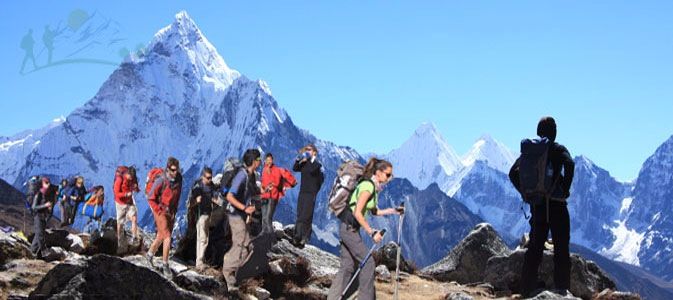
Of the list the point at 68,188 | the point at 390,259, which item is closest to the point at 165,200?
the point at 390,259

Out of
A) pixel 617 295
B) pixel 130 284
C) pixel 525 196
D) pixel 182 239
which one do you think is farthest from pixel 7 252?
pixel 617 295

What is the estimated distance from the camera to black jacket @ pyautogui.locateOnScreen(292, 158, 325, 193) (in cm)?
1939

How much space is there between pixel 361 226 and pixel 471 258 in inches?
424

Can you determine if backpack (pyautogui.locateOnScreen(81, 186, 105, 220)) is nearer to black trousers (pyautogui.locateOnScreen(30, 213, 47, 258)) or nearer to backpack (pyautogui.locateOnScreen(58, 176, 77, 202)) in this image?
backpack (pyautogui.locateOnScreen(58, 176, 77, 202))

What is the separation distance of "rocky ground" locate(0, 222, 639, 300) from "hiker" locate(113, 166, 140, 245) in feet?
1.56

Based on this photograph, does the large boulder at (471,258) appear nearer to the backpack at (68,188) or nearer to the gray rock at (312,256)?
the gray rock at (312,256)

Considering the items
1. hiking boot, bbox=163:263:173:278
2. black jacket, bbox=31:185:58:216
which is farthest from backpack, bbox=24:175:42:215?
hiking boot, bbox=163:263:173:278

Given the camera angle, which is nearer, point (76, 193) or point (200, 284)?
point (200, 284)

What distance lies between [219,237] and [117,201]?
4.10 metres

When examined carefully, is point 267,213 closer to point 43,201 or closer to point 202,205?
point 202,205

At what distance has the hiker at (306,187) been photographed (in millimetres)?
19391

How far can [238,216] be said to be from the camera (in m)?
14.0

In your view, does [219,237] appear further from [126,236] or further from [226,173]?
[126,236]

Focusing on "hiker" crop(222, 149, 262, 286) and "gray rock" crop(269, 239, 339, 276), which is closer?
"hiker" crop(222, 149, 262, 286)
